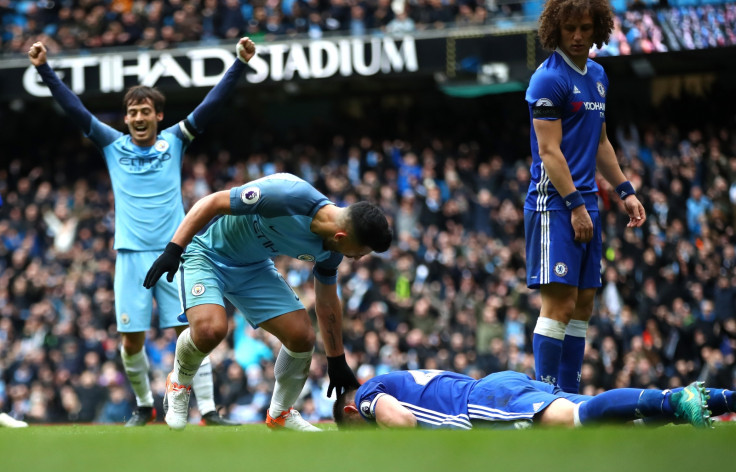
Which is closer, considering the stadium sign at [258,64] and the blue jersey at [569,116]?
the blue jersey at [569,116]

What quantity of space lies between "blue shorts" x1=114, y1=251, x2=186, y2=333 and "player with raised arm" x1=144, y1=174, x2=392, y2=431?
106 centimetres

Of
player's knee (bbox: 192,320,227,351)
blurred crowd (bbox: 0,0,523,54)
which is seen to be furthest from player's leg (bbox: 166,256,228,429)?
blurred crowd (bbox: 0,0,523,54)

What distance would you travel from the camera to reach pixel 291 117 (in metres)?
21.3

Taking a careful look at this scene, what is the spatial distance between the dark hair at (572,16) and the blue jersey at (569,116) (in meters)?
0.12

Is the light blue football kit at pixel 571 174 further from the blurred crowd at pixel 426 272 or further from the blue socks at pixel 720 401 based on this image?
the blurred crowd at pixel 426 272

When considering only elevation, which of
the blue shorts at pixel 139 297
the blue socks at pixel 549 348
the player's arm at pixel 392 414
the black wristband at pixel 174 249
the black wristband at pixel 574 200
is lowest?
the player's arm at pixel 392 414

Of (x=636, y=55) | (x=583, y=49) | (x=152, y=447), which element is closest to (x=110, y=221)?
(x=636, y=55)

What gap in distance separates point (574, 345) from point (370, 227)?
160 centimetres

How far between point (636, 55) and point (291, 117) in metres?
7.21

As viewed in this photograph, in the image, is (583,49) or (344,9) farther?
(344,9)

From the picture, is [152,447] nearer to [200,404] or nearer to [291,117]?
[200,404]

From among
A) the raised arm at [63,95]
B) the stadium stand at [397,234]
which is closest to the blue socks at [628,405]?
the raised arm at [63,95]

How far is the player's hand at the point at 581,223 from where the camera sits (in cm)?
594

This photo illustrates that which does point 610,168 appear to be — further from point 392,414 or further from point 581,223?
point 392,414
